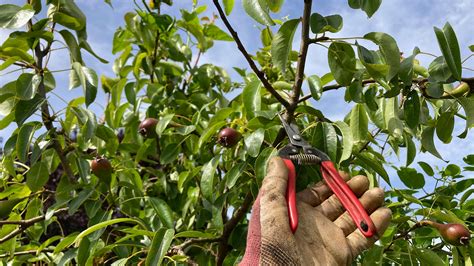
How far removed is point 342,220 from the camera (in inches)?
53.1

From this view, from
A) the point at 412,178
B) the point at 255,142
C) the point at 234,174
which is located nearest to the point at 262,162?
the point at 255,142

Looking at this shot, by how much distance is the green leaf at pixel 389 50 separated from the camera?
1.32 meters

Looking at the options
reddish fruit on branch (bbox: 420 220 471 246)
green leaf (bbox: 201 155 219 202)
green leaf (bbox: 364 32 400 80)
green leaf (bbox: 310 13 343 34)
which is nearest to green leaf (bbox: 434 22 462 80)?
green leaf (bbox: 364 32 400 80)

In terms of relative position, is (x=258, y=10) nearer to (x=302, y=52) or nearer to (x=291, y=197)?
(x=302, y=52)

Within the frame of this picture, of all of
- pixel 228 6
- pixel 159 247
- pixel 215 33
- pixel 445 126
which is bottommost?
pixel 159 247

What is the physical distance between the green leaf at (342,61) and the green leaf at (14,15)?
2.77ft

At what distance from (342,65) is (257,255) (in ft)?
1.65

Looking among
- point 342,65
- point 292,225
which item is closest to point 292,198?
point 292,225

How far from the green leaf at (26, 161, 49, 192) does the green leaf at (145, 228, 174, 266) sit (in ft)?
1.82

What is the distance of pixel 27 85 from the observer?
5.36ft

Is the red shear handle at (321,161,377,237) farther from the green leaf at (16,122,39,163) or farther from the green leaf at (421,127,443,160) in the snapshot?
the green leaf at (16,122,39,163)

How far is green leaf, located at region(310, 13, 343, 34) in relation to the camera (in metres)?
1.28

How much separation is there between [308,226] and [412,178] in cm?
89

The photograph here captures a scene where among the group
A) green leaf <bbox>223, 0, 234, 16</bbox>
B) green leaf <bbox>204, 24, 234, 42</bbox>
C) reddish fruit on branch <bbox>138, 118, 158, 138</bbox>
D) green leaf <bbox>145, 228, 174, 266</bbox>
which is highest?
green leaf <bbox>204, 24, 234, 42</bbox>
